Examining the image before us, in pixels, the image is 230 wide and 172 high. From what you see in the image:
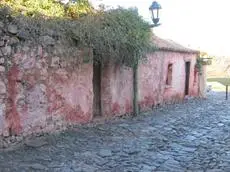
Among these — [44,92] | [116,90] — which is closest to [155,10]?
[116,90]

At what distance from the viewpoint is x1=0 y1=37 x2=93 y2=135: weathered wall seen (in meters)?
7.55

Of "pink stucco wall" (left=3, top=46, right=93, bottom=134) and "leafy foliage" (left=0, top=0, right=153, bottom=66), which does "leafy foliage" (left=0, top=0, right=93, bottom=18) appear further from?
"pink stucco wall" (left=3, top=46, right=93, bottom=134)

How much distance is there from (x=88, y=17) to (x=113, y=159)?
13.2ft

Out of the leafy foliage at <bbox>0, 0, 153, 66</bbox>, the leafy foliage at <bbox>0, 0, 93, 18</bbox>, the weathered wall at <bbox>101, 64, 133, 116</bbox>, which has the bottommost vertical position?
the weathered wall at <bbox>101, 64, 133, 116</bbox>

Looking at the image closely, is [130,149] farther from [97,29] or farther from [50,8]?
[50,8]

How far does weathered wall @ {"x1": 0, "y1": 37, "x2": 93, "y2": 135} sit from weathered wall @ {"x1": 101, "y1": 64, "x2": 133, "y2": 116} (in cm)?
119

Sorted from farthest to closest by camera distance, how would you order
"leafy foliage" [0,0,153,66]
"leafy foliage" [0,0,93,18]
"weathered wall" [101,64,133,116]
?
"weathered wall" [101,64,133,116]
"leafy foliage" [0,0,93,18]
"leafy foliage" [0,0,153,66]

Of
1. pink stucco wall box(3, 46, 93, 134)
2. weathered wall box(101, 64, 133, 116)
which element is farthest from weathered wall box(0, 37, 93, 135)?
weathered wall box(101, 64, 133, 116)

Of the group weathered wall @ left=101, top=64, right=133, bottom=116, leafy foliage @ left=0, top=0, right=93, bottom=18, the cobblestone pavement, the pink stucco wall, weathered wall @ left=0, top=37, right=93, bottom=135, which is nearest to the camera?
the cobblestone pavement

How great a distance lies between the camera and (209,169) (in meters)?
6.75

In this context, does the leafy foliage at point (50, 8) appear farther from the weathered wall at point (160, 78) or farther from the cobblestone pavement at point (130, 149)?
the weathered wall at point (160, 78)

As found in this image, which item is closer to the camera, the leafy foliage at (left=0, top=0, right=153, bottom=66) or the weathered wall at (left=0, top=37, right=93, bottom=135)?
the weathered wall at (left=0, top=37, right=93, bottom=135)

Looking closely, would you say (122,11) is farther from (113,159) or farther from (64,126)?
(113,159)

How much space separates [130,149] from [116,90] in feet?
12.5
